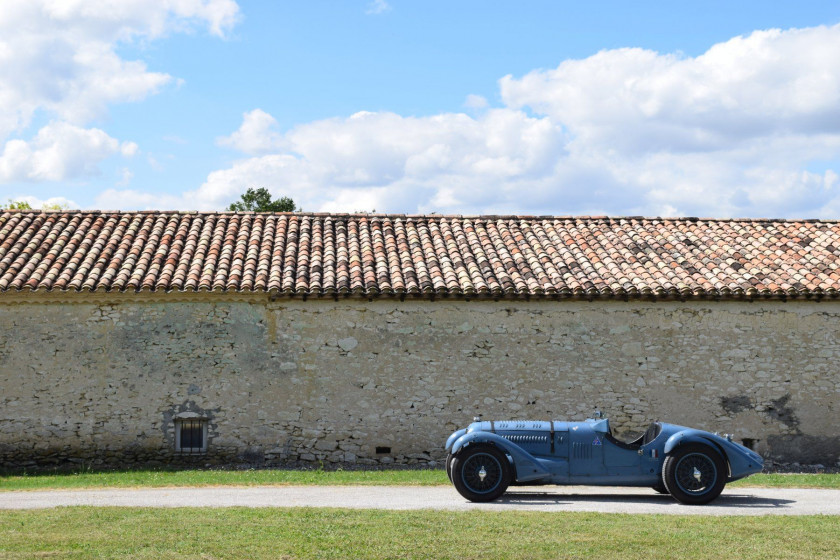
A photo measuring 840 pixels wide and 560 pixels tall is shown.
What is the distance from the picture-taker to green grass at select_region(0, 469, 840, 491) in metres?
13.4

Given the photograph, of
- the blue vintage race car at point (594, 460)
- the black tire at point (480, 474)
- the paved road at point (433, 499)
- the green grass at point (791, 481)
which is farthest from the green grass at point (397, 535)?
the green grass at point (791, 481)

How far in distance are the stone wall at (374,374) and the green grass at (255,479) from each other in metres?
1.06

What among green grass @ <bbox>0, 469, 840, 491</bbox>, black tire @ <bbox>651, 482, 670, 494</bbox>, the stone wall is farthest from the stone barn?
black tire @ <bbox>651, 482, 670, 494</bbox>

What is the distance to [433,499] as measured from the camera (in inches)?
458

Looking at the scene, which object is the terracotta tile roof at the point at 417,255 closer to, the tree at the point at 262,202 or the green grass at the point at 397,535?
the green grass at the point at 397,535

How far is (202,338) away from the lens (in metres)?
15.8

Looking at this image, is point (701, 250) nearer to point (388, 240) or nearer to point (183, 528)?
point (388, 240)

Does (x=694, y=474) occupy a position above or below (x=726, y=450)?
below

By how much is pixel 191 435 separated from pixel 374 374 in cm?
347

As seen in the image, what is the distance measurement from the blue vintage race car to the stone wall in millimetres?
4287

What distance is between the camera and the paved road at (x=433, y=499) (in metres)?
11.0

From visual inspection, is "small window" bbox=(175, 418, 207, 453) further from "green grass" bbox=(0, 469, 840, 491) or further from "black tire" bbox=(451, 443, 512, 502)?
"black tire" bbox=(451, 443, 512, 502)

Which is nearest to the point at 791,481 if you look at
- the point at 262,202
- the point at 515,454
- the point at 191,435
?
the point at 515,454

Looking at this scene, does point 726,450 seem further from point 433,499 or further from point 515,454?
point 433,499
